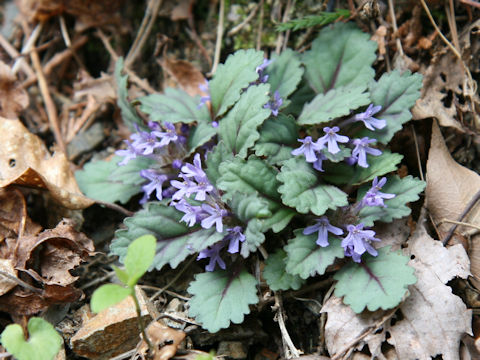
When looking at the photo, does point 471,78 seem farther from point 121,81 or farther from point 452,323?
point 121,81

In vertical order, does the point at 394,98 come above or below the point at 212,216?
above

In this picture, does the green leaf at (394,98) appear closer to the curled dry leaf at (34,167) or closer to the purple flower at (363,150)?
the purple flower at (363,150)

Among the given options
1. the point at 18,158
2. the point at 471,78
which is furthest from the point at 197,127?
the point at 471,78

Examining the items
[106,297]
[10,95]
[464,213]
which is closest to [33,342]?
[106,297]

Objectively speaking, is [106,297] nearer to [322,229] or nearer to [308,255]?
[308,255]

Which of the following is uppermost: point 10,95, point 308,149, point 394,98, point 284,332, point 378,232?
point 10,95

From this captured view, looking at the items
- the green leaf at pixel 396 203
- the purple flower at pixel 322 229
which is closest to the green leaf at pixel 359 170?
the green leaf at pixel 396 203
